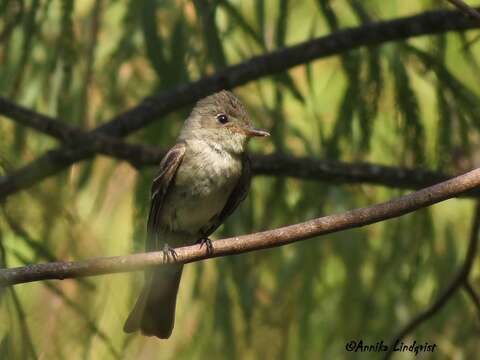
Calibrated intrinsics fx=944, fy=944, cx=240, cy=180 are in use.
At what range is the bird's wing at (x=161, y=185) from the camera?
4.64 metres

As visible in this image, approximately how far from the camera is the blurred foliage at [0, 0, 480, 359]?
164 inches

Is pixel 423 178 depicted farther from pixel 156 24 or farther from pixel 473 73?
pixel 156 24

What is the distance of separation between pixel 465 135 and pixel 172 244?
1663mm

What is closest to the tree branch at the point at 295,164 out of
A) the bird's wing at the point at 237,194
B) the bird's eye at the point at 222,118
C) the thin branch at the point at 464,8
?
the bird's wing at the point at 237,194

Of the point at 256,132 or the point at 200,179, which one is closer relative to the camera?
the point at 256,132

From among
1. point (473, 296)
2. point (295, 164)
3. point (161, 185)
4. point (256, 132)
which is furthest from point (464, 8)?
point (161, 185)

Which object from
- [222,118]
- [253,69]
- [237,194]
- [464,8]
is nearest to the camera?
[464,8]

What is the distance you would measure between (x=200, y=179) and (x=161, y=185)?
0.66ft

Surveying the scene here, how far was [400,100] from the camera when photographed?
4.26m

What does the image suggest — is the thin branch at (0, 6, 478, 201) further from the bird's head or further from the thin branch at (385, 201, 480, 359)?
the thin branch at (385, 201, 480, 359)

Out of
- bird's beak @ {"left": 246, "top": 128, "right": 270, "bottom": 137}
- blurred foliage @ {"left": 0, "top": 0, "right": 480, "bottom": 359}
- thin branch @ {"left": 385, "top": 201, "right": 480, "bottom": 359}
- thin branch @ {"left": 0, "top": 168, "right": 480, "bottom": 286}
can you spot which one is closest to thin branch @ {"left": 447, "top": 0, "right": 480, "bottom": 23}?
thin branch @ {"left": 0, "top": 168, "right": 480, "bottom": 286}

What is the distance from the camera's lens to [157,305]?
14.9 feet

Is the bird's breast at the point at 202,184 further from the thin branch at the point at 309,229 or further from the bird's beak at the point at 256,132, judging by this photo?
the thin branch at the point at 309,229

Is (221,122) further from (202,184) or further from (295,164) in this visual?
(295,164)
